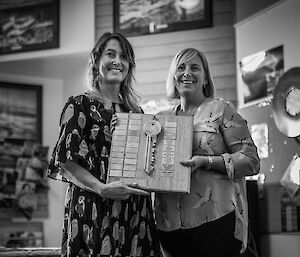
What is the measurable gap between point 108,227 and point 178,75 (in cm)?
63

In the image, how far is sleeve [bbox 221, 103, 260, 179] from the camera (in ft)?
6.86

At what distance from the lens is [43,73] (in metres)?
5.91

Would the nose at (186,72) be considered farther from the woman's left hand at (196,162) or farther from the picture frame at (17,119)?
the picture frame at (17,119)

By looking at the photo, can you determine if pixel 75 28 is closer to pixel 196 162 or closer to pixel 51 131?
pixel 51 131

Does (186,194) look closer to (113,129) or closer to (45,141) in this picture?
(113,129)

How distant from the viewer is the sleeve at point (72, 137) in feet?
6.77

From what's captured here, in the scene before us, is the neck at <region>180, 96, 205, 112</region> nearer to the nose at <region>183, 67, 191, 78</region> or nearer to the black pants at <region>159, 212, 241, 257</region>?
the nose at <region>183, 67, 191, 78</region>

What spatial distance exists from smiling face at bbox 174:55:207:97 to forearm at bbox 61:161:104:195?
49cm

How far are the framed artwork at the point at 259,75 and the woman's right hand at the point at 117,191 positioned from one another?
221 cm

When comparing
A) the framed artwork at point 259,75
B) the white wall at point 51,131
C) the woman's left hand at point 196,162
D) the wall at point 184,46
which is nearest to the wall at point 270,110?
the framed artwork at point 259,75

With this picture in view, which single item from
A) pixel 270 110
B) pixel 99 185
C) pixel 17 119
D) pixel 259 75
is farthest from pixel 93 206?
pixel 17 119

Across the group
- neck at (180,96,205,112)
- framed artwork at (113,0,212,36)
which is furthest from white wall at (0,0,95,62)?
neck at (180,96,205,112)

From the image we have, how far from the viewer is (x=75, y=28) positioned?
527 centimetres

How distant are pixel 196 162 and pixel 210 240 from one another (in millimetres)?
280
